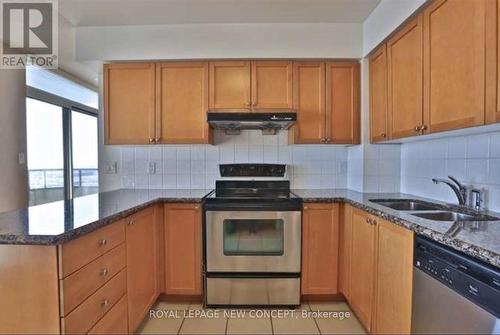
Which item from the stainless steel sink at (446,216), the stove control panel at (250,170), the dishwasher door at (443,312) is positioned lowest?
the dishwasher door at (443,312)

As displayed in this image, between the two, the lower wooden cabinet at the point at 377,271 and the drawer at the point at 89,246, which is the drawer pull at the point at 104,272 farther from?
the lower wooden cabinet at the point at 377,271

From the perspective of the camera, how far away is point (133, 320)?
1.85m

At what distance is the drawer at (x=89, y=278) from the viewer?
119cm

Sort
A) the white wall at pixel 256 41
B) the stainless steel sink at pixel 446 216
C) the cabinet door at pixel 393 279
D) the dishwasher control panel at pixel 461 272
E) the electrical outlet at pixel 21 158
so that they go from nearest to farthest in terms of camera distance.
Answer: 1. the dishwasher control panel at pixel 461 272
2. the cabinet door at pixel 393 279
3. the stainless steel sink at pixel 446 216
4. the white wall at pixel 256 41
5. the electrical outlet at pixel 21 158

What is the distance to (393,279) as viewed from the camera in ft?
5.11

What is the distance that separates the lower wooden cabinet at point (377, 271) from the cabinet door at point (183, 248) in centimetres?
121

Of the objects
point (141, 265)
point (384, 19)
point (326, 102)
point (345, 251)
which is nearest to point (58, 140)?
point (141, 265)

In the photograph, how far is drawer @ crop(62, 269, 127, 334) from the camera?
123 centimetres

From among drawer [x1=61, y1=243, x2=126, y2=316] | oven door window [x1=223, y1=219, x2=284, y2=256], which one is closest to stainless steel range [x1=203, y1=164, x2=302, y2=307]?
oven door window [x1=223, y1=219, x2=284, y2=256]

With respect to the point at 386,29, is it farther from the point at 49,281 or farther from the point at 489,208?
the point at 49,281

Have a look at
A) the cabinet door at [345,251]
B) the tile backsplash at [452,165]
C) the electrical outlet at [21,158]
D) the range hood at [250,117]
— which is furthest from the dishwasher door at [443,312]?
the electrical outlet at [21,158]

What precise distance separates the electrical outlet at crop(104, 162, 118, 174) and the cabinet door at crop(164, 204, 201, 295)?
897mm

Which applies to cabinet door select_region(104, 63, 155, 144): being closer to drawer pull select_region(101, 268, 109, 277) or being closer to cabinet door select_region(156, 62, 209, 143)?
cabinet door select_region(156, 62, 209, 143)

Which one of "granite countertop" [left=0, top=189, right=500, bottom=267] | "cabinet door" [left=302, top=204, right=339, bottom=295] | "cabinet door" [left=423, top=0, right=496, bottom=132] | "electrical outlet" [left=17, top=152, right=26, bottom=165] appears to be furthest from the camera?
"electrical outlet" [left=17, top=152, right=26, bottom=165]
